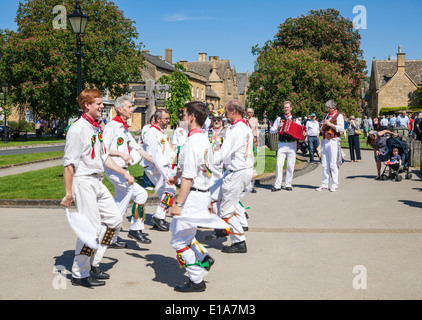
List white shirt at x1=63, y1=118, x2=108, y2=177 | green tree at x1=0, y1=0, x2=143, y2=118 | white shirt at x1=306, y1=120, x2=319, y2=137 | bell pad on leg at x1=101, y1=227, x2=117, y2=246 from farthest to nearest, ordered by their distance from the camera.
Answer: green tree at x1=0, y1=0, x2=143, y2=118, white shirt at x1=306, y1=120, x2=319, y2=137, bell pad on leg at x1=101, y1=227, x2=117, y2=246, white shirt at x1=63, y1=118, x2=108, y2=177

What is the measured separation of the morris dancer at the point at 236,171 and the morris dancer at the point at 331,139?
5390mm

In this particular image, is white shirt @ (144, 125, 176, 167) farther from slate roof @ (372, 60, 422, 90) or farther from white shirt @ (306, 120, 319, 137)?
slate roof @ (372, 60, 422, 90)

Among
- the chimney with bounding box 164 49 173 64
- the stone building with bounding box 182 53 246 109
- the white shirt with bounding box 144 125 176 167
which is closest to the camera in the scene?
the white shirt with bounding box 144 125 176 167

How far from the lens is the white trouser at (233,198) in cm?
611

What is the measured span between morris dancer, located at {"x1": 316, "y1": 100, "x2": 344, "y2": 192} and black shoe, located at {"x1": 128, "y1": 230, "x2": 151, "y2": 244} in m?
5.98

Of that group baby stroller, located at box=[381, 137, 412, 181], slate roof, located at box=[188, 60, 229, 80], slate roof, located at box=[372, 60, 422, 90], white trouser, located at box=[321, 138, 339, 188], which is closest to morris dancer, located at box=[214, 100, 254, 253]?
white trouser, located at box=[321, 138, 339, 188]

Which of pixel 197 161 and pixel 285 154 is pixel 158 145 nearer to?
pixel 197 161

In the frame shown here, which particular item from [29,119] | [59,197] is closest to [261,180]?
[59,197]

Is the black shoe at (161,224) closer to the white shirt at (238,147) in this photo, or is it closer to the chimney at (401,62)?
the white shirt at (238,147)

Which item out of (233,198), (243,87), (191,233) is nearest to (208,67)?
(243,87)

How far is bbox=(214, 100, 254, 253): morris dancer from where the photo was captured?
605cm

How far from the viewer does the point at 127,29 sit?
43.7 metres
